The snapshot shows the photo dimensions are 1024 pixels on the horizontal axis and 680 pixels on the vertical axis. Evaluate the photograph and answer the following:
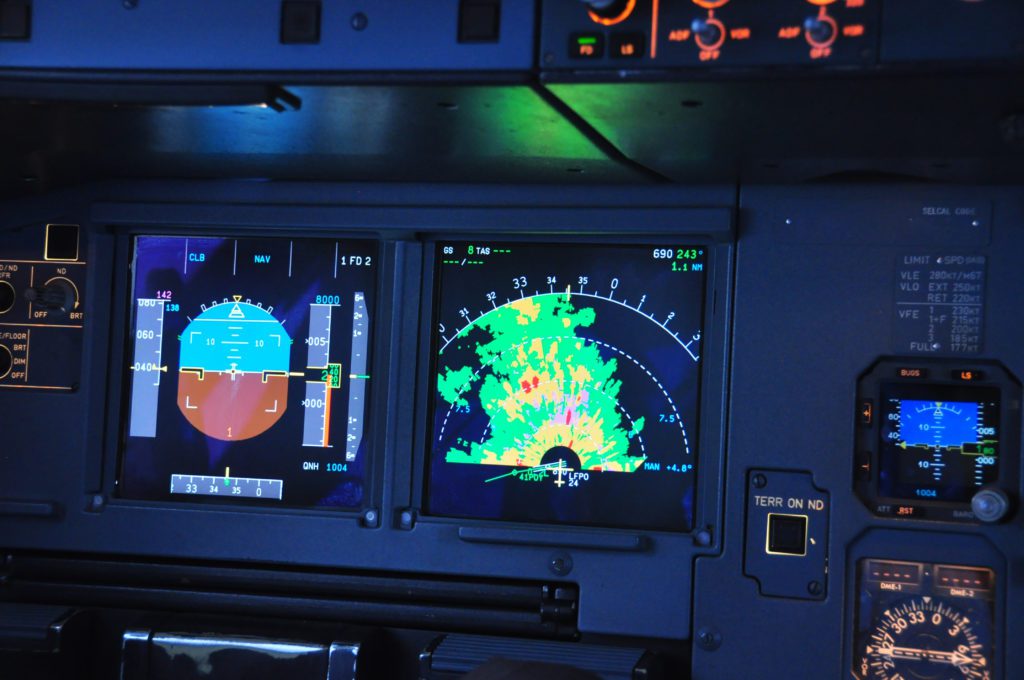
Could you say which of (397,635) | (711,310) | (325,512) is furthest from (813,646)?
(325,512)

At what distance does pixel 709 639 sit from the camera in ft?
9.40

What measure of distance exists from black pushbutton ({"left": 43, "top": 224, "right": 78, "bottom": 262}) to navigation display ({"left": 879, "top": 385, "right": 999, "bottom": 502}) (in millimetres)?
1985

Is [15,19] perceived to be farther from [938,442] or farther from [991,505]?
[991,505]

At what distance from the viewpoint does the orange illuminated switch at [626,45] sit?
2100mm

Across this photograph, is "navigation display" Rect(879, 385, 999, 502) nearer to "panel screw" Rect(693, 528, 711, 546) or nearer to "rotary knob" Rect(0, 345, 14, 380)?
"panel screw" Rect(693, 528, 711, 546)

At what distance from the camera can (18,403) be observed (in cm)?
330

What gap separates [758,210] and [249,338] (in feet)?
4.07

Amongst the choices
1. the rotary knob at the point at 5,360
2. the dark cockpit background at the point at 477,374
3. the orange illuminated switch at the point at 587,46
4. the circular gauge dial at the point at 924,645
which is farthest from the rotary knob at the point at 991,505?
the rotary knob at the point at 5,360

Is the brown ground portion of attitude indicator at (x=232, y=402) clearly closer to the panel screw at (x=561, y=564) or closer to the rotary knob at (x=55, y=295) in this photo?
the rotary knob at (x=55, y=295)

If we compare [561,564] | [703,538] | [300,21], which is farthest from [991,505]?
[300,21]

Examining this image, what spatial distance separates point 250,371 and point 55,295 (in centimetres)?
54

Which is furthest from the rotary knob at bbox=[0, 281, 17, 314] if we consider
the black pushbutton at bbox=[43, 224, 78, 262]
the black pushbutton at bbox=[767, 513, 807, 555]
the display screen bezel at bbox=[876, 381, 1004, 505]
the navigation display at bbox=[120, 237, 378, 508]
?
the display screen bezel at bbox=[876, 381, 1004, 505]

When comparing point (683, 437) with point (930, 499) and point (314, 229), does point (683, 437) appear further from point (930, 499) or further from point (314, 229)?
point (314, 229)

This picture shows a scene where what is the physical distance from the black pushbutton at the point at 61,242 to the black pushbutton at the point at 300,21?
127 centimetres
